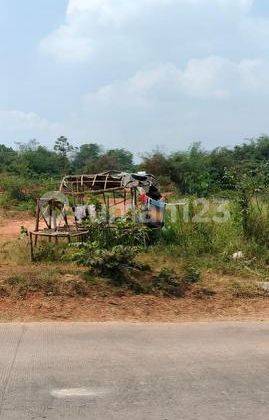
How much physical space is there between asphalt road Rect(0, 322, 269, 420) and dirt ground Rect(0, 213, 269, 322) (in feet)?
1.25

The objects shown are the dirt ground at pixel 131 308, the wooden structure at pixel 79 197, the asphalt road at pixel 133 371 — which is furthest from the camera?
the wooden structure at pixel 79 197

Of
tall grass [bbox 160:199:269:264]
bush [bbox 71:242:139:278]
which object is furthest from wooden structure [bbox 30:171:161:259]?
bush [bbox 71:242:139:278]

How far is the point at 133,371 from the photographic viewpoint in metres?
4.42

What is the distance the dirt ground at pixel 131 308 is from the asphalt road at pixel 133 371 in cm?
38

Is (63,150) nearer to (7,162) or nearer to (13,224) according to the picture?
(7,162)

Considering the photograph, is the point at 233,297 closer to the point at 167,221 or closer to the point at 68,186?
the point at 167,221

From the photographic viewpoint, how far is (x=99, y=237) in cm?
809

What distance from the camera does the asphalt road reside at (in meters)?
3.71

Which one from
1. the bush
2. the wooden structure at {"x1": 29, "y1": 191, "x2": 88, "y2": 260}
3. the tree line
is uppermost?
the tree line

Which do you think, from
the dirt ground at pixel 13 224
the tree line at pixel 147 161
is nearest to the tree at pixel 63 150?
the tree line at pixel 147 161

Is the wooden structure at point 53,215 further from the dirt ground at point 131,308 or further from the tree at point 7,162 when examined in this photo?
the tree at point 7,162

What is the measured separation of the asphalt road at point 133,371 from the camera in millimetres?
3715

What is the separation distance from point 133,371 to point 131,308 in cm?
212

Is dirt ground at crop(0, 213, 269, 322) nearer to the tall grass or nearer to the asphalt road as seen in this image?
the asphalt road
